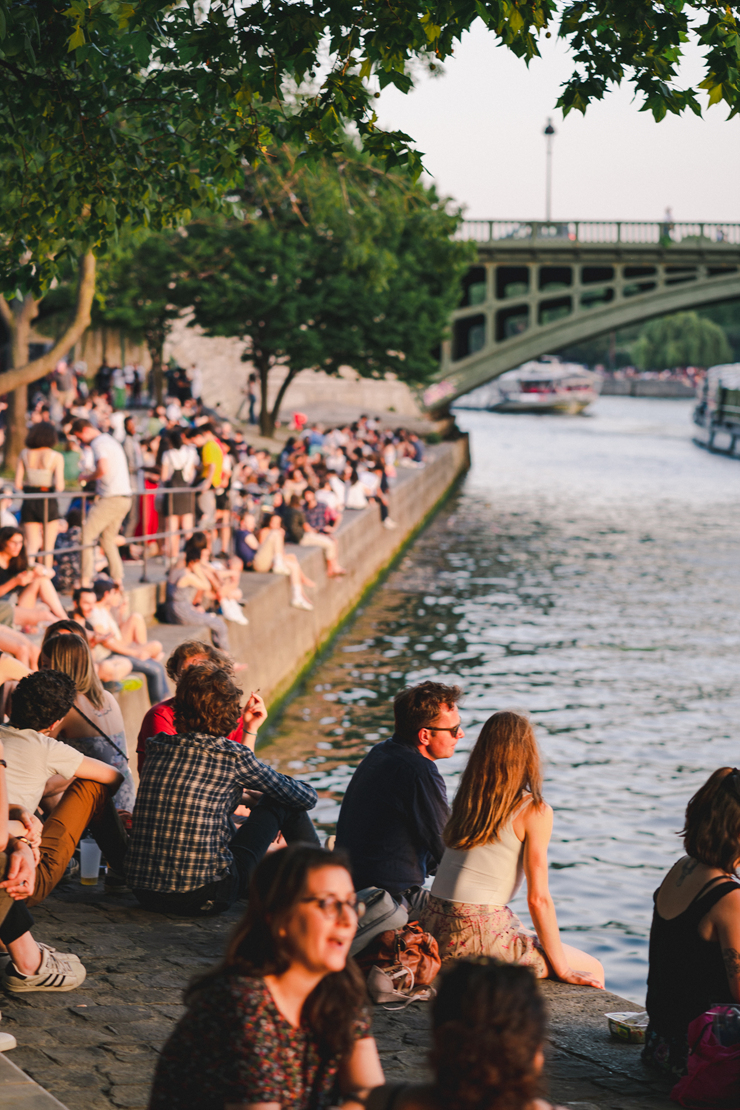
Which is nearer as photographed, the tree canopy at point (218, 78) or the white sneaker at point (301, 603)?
the tree canopy at point (218, 78)

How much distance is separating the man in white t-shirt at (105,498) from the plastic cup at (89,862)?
19.2 feet

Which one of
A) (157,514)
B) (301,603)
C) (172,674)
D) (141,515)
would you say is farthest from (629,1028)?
(301,603)

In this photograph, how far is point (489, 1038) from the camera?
242cm

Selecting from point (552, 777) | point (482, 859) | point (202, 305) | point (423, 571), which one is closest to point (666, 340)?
point (202, 305)

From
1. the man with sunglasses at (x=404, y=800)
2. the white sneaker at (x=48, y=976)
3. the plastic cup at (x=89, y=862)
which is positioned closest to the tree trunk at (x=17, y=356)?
the plastic cup at (x=89, y=862)

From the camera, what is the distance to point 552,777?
45.2 feet

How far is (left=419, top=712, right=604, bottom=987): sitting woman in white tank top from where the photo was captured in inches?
193

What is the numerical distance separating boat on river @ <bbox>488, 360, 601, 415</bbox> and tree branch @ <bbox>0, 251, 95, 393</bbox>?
93.8 m

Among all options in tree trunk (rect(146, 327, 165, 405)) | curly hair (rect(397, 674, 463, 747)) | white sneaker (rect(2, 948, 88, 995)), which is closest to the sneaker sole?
white sneaker (rect(2, 948, 88, 995))

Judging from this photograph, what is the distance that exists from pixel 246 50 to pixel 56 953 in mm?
4050

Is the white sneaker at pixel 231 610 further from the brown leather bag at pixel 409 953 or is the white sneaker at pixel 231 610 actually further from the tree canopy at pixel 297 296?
the tree canopy at pixel 297 296

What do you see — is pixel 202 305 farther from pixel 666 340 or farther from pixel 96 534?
pixel 666 340

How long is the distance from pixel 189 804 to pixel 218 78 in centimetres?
355

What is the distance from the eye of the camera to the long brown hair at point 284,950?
2.85m
